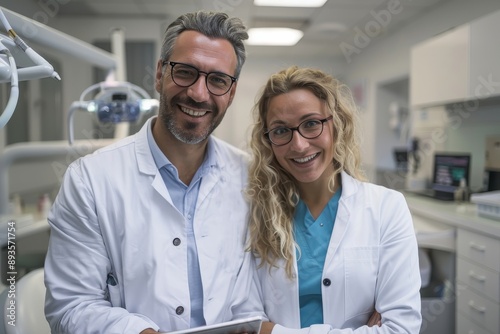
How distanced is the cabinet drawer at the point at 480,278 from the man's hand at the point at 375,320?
1209 mm

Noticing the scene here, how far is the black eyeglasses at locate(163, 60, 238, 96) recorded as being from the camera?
46.2 inches

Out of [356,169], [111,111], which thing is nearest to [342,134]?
[356,169]

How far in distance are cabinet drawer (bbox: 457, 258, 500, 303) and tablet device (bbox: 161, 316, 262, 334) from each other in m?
1.66

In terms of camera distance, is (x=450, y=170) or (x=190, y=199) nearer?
(x=190, y=199)

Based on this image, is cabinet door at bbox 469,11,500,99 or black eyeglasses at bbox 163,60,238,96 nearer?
black eyeglasses at bbox 163,60,238,96

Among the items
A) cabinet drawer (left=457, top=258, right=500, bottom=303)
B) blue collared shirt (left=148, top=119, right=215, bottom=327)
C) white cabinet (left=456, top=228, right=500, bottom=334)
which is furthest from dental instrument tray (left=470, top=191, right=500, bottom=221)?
blue collared shirt (left=148, top=119, right=215, bottom=327)

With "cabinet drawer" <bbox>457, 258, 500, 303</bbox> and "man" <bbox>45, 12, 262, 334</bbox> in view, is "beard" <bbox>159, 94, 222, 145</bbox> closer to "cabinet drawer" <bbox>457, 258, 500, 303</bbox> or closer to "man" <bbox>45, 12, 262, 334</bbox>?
"man" <bbox>45, 12, 262, 334</bbox>

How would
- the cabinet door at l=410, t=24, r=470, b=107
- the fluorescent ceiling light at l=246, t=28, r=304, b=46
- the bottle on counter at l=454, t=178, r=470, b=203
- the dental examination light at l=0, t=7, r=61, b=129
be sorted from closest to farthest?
the dental examination light at l=0, t=7, r=61, b=129
the cabinet door at l=410, t=24, r=470, b=107
the bottle on counter at l=454, t=178, r=470, b=203
the fluorescent ceiling light at l=246, t=28, r=304, b=46

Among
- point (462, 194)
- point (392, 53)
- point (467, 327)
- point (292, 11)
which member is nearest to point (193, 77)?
point (467, 327)

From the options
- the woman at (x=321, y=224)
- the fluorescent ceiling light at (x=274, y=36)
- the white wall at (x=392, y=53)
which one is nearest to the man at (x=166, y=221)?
the woman at (x=321, y=224)

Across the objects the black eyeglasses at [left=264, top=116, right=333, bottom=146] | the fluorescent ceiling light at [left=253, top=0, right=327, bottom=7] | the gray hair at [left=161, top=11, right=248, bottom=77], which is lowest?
the black eyeglasses at [left=264, top=116, right=333, bottom=146]

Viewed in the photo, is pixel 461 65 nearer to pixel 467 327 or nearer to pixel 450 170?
pixel 450 170

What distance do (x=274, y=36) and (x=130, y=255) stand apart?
14.4ft

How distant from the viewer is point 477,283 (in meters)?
2.15
